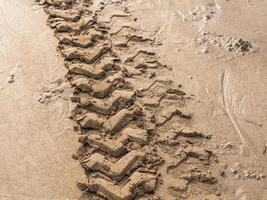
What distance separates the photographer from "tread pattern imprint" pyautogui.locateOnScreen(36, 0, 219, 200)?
8.63 feet

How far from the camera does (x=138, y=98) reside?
3.19 m

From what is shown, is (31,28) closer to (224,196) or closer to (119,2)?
(119,2)

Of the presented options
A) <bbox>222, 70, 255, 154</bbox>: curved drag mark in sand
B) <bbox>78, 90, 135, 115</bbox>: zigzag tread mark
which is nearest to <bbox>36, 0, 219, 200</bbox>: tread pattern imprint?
<bbox>78, 90, 135, 115</bbox>: zigzag tread mark

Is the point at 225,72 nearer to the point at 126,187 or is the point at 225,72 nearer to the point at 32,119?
the point at 126,187

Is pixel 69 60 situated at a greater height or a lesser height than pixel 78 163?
greater

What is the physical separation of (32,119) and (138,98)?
0.78 meters

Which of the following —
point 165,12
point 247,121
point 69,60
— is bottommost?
point 247,121

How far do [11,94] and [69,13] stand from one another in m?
1.08

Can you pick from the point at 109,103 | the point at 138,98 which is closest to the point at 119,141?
the point at 109,103

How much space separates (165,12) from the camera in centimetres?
412

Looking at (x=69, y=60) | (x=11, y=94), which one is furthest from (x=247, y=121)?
(x=11, y=94)

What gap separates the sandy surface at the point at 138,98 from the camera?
267 cm

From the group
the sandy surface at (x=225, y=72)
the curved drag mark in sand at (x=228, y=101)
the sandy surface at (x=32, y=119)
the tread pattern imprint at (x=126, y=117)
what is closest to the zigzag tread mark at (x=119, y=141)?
the tread pattern imprint at (x=126, y=117)

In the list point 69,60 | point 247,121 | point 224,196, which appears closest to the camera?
point 224,196
